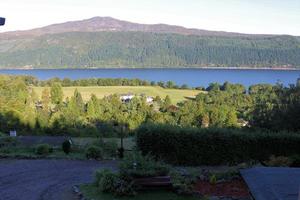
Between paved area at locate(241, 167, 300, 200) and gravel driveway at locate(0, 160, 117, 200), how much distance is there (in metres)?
3.95

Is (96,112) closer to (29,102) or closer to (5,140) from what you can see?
(29,102)

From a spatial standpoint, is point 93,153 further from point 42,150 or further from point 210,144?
point 210,144

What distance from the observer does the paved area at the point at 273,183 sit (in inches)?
321

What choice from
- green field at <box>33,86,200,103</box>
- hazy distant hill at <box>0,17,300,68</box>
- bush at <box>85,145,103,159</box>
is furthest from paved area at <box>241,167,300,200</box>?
hazy distant hill at <box>0,17,300,68</box>

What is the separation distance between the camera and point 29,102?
5862 centimetres

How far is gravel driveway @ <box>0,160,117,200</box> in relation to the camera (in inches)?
417

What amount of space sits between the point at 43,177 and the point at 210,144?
6.31 metres

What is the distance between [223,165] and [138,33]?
537 ft

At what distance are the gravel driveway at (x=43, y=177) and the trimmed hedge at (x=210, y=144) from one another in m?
1.70

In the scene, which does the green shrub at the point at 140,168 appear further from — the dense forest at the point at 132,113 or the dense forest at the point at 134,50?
the dense forest at the point at 134,50

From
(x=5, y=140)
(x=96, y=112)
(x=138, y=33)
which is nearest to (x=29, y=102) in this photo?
(x=96, y=112)

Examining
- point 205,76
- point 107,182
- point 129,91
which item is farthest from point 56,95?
point 205,76

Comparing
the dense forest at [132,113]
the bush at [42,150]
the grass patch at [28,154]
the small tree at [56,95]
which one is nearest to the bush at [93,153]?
the grass patch at [28,154]

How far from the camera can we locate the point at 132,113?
157ft
